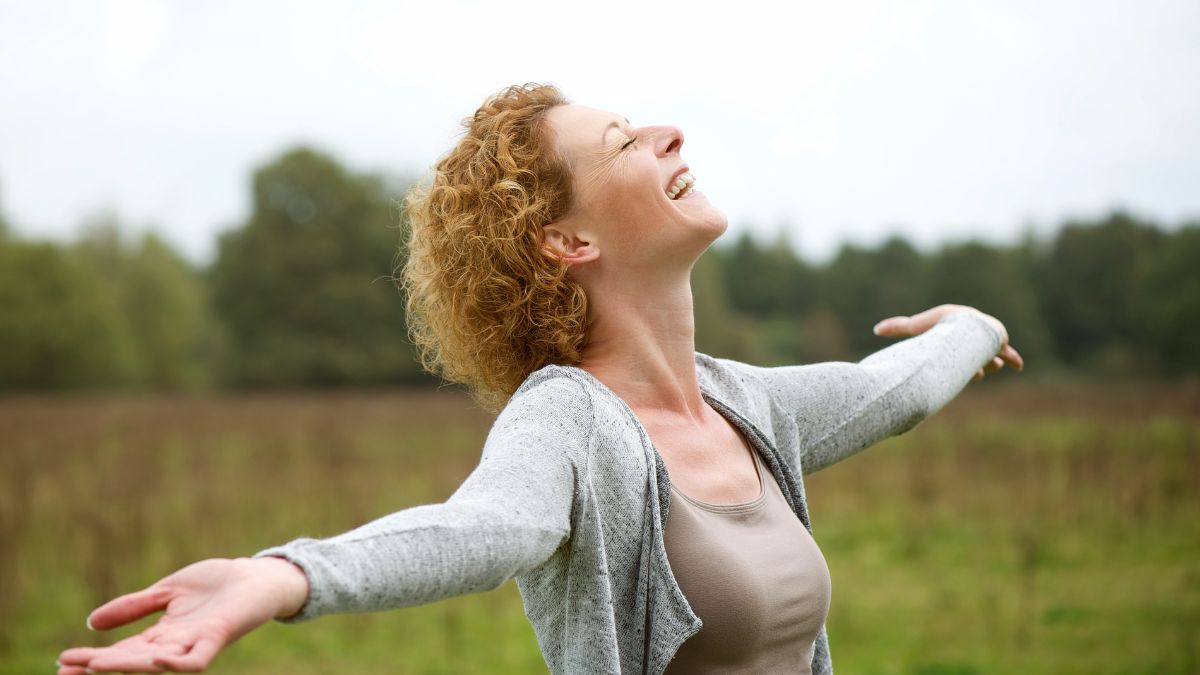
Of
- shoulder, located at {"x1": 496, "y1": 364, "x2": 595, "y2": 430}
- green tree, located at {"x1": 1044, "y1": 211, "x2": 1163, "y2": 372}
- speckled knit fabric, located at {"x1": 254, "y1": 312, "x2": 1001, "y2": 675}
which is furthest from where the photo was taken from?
green tree, located at {"x1": 1044, "y1": 211, "x2": 1163, "y2": 372}

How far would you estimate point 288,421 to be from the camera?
13.6m

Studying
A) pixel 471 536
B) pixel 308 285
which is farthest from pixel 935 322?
pixel 308 285

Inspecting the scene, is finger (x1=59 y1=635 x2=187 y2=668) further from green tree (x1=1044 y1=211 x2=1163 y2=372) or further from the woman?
green tree (x1=1044 y1=211 x2=1163 y2=372)

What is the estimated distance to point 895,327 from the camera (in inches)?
94.2

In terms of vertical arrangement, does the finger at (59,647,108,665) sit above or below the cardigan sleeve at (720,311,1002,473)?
above

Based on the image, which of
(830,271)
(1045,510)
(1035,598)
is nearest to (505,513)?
(1035,598)

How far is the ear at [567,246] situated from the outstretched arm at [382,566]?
392 millimetres

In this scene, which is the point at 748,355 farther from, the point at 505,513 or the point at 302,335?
the point at 505,513

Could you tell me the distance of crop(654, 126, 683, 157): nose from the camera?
69.1 inches

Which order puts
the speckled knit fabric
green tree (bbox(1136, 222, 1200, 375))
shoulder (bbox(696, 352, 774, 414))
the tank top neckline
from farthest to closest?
green tree (bbox(1136, 222, 1200, 375))
shoulder (bbox(696, 352, 774, 414))
the tank top neckline
the speckled knit fabric

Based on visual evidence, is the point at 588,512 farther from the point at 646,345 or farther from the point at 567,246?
the point at 567,246

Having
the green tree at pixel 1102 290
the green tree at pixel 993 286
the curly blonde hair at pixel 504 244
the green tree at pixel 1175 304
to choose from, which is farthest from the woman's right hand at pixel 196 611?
the green tree at pixel 993 286

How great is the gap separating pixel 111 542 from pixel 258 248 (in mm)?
26996

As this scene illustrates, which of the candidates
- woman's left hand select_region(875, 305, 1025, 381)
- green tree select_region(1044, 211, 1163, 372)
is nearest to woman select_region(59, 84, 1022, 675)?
woman's left hand select_region(875, 305, 1025, 381)
